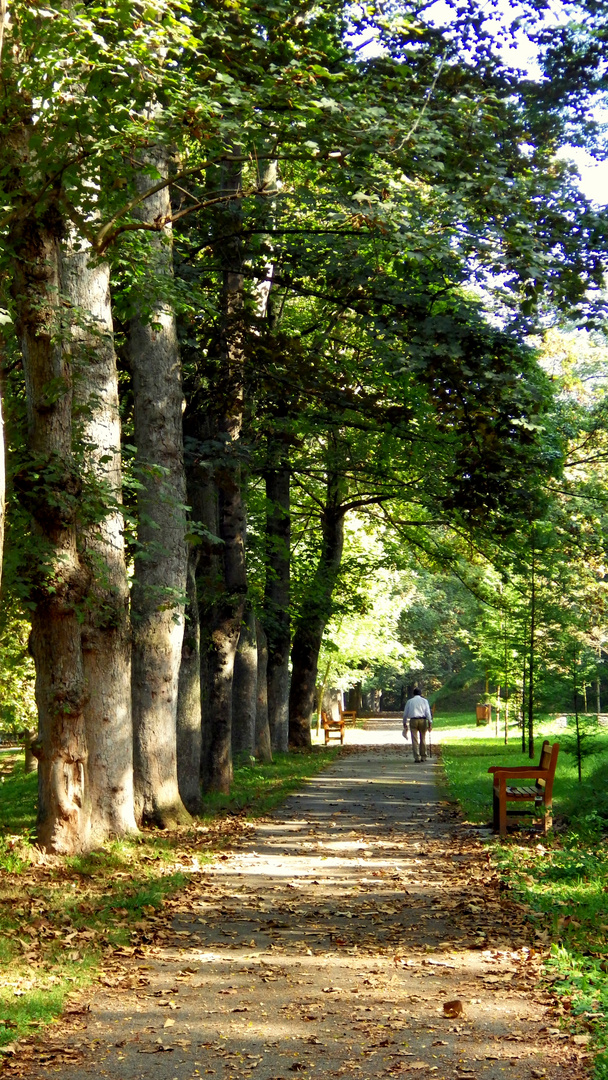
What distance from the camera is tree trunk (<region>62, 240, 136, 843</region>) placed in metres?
10.5

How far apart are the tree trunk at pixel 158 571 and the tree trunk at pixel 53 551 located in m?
2.23

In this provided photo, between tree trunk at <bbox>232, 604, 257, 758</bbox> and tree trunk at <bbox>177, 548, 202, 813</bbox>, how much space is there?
7025mm

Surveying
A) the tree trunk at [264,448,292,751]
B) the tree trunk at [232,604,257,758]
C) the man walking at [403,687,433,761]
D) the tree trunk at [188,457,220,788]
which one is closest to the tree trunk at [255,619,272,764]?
the tree trunk at [264,448,292,751]

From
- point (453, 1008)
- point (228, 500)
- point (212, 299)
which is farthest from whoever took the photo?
point (228, 500)

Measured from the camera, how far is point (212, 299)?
14.2 metres

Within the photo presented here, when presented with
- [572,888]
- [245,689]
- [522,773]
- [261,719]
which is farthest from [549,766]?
[261,719]

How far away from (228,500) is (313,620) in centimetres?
1221

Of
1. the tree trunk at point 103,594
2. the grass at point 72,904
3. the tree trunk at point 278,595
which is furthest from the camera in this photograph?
the tree trunk at point 278,595

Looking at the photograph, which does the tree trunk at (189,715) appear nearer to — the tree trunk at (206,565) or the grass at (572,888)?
the tree trunk at (206,565)

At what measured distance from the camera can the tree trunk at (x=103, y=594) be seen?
34.5ft

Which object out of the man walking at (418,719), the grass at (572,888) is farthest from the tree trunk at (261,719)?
the grass at (572,888)

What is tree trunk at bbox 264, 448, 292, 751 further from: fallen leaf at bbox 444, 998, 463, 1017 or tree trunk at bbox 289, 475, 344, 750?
fallen leaf at bbox 444, 998, 463, 1017

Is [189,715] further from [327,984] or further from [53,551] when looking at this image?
[327,984]

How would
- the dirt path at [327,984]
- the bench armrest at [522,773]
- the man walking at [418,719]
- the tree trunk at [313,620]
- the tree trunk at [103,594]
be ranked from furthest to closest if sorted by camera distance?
1. the tree trunk at [313,620]
2. the man walking at [418,719]
3. the bench armrest at [522,773]
4. the tree trunk at [103,594]
5. the dirt path at [327,984]
